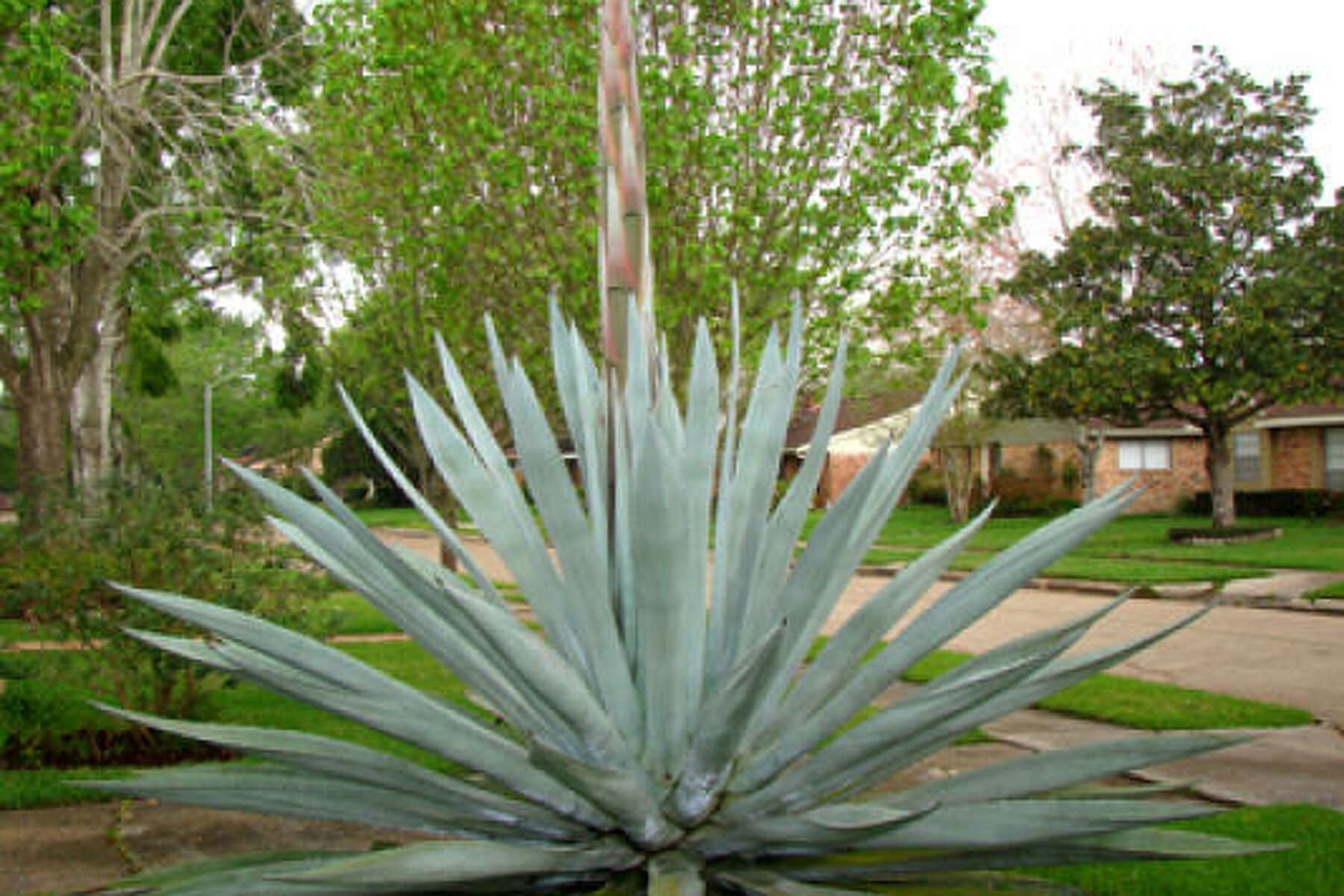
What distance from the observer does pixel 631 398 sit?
264 cm

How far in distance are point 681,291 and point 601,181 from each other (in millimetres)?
7110

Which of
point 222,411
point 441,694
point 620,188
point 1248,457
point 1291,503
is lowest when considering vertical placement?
point 1291,503

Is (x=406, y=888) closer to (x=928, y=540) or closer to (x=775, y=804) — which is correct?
(x=775, y=804)

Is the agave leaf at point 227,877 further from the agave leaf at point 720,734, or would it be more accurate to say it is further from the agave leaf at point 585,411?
the agave leaf at point 585,411

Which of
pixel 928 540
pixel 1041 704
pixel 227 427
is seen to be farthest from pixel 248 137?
pixel 227 427

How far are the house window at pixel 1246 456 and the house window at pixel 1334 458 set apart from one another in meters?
2.22

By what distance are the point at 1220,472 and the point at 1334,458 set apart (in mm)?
8801

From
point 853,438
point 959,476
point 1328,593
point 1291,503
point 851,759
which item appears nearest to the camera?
point 851,759

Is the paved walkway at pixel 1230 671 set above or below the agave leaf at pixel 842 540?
below

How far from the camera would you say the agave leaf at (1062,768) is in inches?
92.4

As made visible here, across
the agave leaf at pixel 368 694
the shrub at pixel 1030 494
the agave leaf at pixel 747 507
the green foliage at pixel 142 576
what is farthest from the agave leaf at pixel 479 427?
the shrub at pixel 1030 494

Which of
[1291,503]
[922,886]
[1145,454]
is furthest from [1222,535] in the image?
[922,886]

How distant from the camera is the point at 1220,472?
83.4 feet

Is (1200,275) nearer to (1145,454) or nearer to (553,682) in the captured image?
(1145,454)
